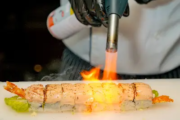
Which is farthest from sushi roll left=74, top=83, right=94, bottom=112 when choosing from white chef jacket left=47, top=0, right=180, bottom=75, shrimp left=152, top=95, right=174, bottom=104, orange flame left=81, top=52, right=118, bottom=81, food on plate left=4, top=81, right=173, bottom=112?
white chef jacket left=47, top=0, right=180, bottom=75

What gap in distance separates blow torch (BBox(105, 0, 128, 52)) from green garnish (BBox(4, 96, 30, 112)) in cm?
33

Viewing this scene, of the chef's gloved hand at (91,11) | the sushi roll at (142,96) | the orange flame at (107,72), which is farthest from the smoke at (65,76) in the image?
the sushi roll at (142,96)

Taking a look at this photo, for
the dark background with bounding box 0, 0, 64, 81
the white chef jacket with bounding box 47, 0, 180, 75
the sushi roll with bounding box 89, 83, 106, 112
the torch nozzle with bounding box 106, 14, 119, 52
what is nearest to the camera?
the torch nozzle with bounding box 106, 14, 119, 52

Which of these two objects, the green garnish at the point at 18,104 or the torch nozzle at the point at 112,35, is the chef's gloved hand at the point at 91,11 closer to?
the torch nozzle at the point at 112,35

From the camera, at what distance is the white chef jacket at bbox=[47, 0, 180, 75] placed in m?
1.25

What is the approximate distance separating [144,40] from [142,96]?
0.39 m

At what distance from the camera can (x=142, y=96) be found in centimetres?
97

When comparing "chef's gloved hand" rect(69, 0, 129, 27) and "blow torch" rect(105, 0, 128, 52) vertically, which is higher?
"chef's gloved hand" rect(69, 0, 129, 27)

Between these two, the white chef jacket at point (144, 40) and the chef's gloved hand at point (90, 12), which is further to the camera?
the white chef jacket at point (144, 40)

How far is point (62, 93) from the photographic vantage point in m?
0.96

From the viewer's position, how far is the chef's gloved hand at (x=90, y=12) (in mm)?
1050

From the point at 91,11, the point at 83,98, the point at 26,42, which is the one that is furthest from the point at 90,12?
the point at 26,42

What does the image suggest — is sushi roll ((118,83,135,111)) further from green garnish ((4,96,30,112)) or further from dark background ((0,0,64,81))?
dark background ((0,0,64,81))

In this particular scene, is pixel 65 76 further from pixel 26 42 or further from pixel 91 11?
pixel 26 42
